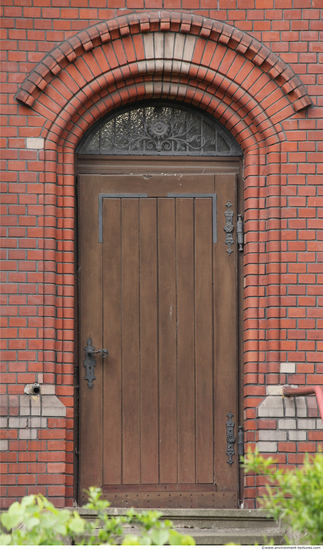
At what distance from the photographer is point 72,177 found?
4898mm

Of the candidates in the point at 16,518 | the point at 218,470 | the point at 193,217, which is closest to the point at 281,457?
the point at 218,470

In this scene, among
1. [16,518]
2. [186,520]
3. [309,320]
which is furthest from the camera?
[309,320]

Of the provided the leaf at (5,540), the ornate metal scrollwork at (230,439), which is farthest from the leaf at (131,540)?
the ornate metal scrollwork at (230,439)

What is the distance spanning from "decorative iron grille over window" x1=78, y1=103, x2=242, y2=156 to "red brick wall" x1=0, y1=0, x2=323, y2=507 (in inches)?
7.8

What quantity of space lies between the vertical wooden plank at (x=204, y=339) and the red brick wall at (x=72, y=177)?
0.31 m

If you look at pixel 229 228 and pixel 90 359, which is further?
pixel 229 228

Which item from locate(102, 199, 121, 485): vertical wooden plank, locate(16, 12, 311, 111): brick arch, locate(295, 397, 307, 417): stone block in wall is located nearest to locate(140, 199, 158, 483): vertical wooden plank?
locate(102, 199, 121, 485): vertical wooden plank

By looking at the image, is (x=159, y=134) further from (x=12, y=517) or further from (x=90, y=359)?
(x=12, y=517)

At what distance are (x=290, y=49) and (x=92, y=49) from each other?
5.09 feet

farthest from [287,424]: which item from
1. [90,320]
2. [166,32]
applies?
[166,32]

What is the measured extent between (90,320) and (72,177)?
1.14 m

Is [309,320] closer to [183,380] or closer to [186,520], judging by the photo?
[183,380]

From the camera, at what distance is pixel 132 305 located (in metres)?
5.01

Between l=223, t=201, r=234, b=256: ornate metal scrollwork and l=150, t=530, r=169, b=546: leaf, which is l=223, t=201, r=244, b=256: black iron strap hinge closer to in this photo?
l=223, t=201, r=234, b=256: ornate metal scrollwork
